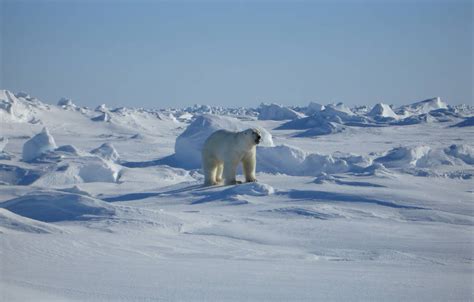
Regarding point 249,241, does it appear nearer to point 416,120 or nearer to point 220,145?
point 220,145

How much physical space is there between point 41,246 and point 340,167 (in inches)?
431

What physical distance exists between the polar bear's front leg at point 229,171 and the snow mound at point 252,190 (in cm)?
79

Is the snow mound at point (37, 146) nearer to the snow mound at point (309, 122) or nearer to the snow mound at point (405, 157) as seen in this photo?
the snow mound at point (405, 157)

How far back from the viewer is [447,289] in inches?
144

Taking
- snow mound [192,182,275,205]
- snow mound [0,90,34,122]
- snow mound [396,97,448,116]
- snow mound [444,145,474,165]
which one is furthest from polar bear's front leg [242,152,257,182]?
snow mound [396,97,448,116]

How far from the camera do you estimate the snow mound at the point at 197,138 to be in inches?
697

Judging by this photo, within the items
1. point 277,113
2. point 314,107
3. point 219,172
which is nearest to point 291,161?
point 219,172

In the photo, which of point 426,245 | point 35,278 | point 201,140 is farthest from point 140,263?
point 201,140

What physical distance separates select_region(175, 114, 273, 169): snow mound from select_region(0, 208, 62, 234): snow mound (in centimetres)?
1213

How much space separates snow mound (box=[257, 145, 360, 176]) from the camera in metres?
15.1

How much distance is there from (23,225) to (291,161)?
10.7 meters

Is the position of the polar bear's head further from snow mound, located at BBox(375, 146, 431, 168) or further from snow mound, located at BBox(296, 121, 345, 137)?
snow mound, located at BBox(296, 121, 345, 137)

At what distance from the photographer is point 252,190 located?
8070 mm

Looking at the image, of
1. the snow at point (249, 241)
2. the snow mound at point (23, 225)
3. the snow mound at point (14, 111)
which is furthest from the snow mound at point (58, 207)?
the snow mound at point (14, 111)
